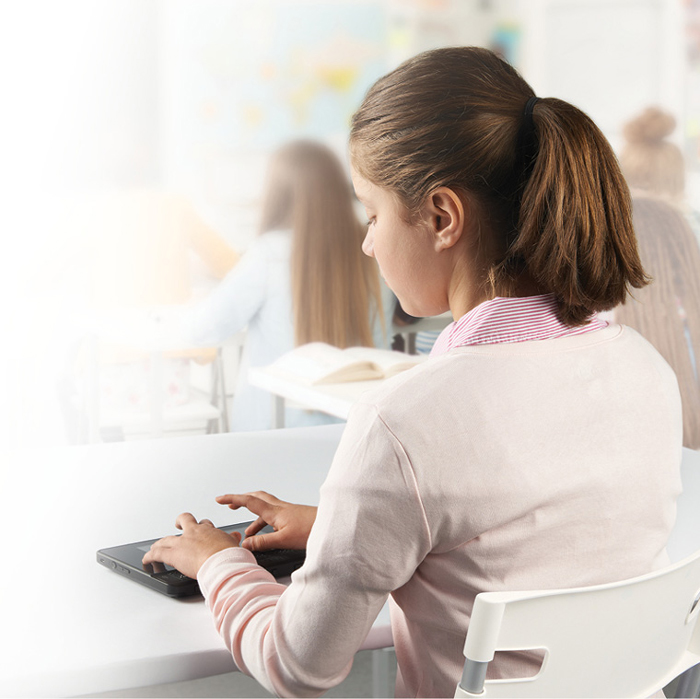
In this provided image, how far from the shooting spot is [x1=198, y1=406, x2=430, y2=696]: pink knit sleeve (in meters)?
0.61

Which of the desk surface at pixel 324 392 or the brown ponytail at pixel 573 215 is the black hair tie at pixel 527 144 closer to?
the brown ponytail at pixel 573 215

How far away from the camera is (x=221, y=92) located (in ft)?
9.47

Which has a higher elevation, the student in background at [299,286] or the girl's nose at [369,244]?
the girl's nose at [369,244]

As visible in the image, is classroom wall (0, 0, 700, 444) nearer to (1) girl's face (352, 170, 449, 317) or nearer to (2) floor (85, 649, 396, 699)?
(2) floor (85, 649, 396, 699)

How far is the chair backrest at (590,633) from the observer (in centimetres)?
60

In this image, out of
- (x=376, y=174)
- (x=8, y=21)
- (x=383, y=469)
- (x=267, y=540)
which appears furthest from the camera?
(x=8, y=21)

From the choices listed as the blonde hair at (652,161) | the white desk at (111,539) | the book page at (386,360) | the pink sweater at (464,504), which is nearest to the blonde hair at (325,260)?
the book page at (386,360)

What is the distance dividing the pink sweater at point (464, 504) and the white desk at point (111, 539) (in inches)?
→ 2.8

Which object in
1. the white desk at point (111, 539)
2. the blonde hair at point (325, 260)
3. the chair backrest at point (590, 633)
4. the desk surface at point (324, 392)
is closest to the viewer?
the chair backrest at point (590, 633)

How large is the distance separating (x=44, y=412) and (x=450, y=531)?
2.52 meters

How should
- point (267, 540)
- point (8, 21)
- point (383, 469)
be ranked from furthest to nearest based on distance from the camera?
1. point (8, 21)
2. point (267, 540)
3. point (383, 469)

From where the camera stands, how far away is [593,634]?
644 mm

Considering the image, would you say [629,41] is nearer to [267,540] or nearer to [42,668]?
[267,540]

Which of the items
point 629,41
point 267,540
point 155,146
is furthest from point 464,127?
point 629,41
